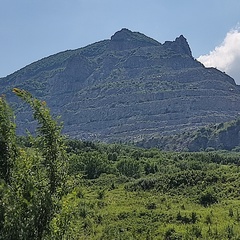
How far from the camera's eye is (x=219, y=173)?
55.3m

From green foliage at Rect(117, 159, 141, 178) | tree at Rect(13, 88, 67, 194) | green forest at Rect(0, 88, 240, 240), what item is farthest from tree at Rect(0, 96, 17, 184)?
green foliage at Rect(117, 159, 141, 178)

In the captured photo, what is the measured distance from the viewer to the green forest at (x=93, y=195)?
10.9m

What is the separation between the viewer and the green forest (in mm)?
10945

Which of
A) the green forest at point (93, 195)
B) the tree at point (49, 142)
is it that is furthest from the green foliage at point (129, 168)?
the tree at point (49, 142)

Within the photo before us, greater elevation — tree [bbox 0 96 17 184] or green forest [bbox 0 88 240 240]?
tree [bbox 0 96 17 184]

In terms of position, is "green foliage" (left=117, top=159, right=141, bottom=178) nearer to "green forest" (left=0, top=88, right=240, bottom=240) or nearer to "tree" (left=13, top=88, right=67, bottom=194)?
"green forest" (left=0, top=88, right=240, bottom=240)

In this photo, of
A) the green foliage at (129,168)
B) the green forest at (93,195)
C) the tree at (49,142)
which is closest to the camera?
the green forest at (93,195)

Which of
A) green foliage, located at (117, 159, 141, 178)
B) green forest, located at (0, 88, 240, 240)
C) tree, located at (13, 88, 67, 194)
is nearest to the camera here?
green forest, located at (0, 88, 240, 240)

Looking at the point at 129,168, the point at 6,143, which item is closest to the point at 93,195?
the point at 129,168

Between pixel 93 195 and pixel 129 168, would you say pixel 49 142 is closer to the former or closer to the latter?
pixel 93 195

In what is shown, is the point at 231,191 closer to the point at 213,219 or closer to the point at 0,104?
the point at 213,219

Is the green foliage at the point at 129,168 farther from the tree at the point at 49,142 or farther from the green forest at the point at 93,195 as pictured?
the tree at the point at 49,142

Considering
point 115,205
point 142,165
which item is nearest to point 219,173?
point 115,205

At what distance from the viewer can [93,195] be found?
52719 mm
